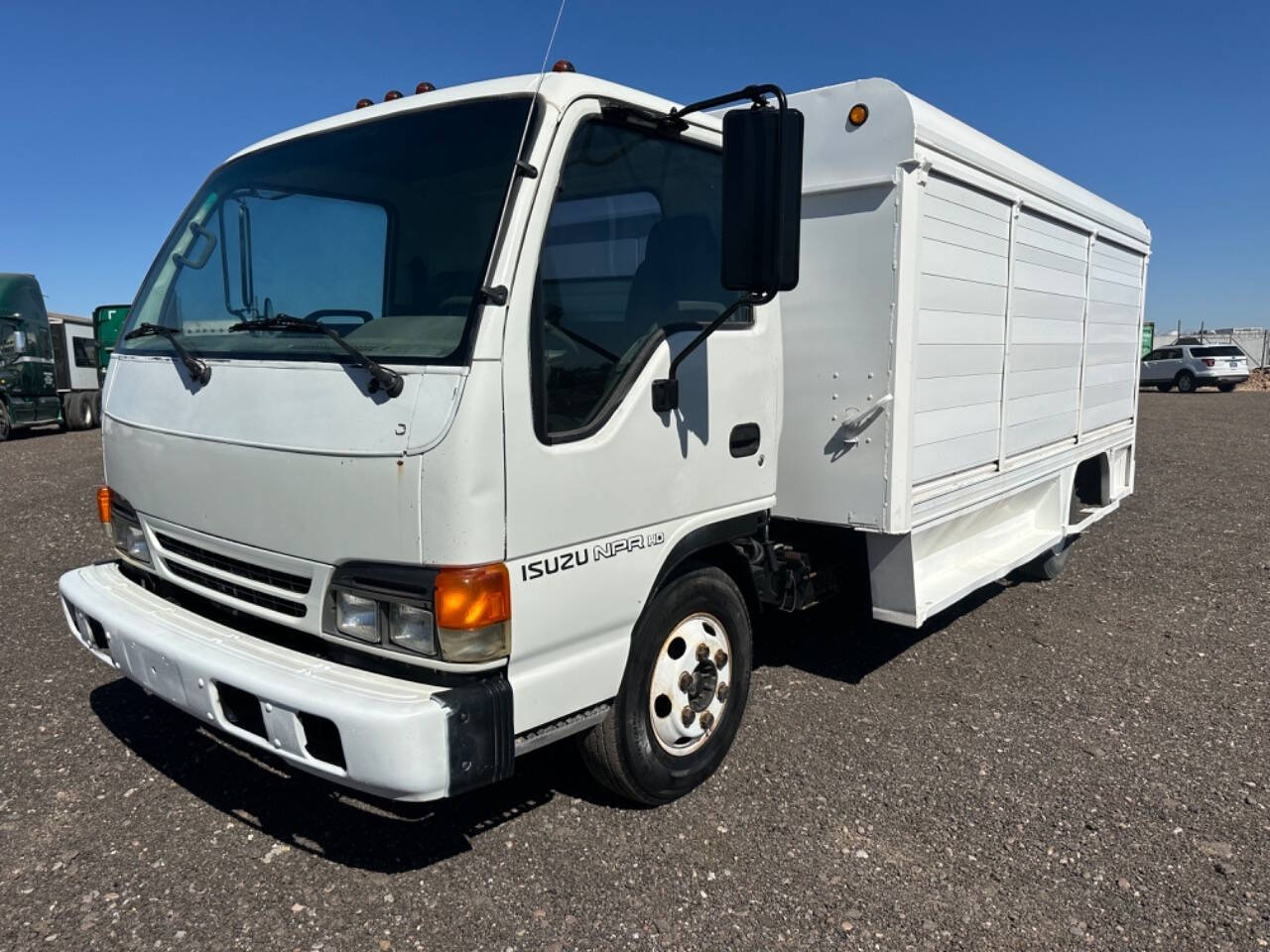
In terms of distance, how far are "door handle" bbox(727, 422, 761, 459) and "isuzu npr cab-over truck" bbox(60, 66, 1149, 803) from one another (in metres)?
0.01

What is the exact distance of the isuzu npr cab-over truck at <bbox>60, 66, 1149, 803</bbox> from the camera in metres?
2.54

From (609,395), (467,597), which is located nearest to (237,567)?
(467,597)

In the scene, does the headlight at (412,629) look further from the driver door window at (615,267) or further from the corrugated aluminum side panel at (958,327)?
the corrugated aluminum side panel at (958,327)

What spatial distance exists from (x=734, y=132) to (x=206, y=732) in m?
3.06

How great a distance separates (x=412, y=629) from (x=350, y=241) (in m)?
1.44

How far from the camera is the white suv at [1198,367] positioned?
1217 inches

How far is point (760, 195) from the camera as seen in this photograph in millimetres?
2695

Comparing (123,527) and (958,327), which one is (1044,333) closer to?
(958,327)

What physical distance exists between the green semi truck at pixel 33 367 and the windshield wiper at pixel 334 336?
16494mm

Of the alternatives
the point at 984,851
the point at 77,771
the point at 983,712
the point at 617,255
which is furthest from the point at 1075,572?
the point at 77,771

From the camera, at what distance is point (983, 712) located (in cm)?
441

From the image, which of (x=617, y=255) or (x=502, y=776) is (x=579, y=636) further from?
(x=617, y=255)

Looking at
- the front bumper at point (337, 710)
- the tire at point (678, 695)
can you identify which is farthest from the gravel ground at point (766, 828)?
the front bumper at point (337, 710)

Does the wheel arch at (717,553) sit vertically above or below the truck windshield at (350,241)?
below
